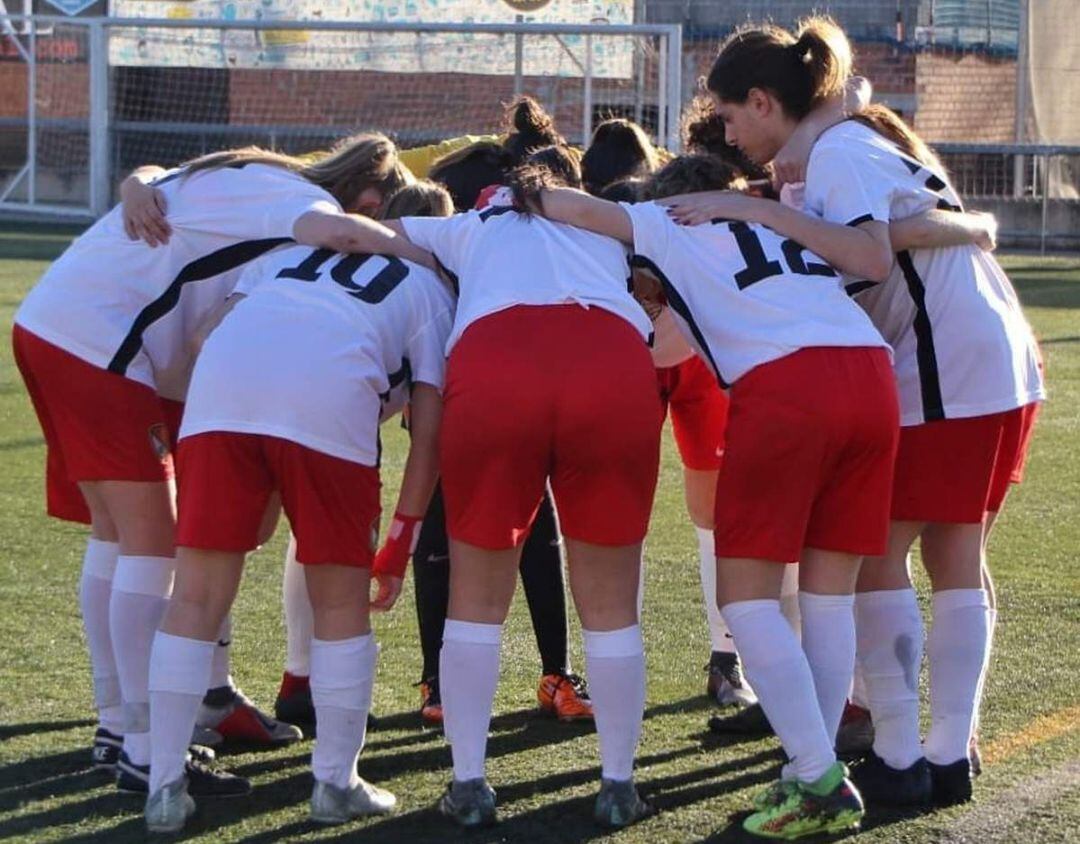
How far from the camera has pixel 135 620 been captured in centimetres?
417

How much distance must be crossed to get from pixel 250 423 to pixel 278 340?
20 cm

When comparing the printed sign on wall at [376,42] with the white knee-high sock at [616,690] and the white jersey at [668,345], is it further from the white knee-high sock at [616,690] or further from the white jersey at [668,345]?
the white knee-high sock at [616,690]

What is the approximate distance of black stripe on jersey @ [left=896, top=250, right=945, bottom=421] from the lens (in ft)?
13.1

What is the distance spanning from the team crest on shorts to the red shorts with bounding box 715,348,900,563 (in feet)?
4.53

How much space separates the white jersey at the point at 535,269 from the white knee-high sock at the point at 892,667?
90cm

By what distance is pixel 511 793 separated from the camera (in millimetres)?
4129

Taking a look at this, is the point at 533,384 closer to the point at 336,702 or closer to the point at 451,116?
the point at 336,702

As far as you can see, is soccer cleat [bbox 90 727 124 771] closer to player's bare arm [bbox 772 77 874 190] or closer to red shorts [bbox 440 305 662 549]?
red shorts [bbox 440 305 662 549]

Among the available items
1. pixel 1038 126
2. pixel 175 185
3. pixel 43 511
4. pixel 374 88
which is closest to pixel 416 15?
pixel 374 88

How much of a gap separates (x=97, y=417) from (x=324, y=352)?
693 millimetres

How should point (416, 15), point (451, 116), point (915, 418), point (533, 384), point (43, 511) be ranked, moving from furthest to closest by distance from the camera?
point (416, 15) → point (451, 116) → point (43, 511) → point (915, 418) → point (533, 384)

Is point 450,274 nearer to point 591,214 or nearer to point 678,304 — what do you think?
point 591,214

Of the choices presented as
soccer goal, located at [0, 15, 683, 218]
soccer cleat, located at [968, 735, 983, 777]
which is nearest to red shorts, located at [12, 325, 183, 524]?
soccer cleat, located at [968, 735, 983, 777]

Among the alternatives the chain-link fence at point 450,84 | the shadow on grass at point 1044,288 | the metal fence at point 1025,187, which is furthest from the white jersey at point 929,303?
the metal fence at point 1025,187
